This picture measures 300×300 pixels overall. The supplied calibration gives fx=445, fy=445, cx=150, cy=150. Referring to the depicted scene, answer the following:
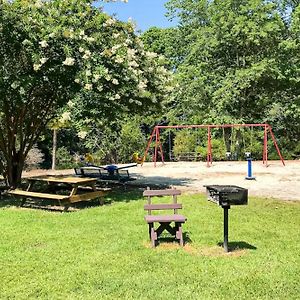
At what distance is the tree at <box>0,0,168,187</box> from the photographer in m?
10.1

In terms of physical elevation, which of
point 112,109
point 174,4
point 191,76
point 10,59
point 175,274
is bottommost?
point 175,274

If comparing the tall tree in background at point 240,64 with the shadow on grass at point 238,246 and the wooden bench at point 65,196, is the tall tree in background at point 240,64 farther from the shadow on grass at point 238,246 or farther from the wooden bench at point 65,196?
the shadow on grass at point 238,246

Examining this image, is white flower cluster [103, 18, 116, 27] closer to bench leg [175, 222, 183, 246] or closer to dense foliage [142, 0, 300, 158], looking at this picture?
bench leg [175, 222, 183, 246]

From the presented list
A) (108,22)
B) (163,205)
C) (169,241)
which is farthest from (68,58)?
(169,241)

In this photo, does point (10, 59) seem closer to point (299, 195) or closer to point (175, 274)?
point (175, 274)

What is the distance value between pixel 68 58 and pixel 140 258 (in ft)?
18.0

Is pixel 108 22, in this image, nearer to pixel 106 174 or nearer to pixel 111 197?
pixel 111 197

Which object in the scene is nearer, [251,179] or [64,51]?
[64,51]

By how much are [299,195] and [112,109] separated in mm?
5470

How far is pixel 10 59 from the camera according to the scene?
34.9 feet

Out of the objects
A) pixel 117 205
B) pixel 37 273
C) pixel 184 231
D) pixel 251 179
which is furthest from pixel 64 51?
pixel 251 179

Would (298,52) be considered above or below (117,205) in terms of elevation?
above

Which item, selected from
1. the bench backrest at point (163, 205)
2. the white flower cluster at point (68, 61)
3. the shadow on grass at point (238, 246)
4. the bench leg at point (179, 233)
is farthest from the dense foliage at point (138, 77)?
the shadow on grass at point (238, 246)

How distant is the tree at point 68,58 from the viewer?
10.1 m
